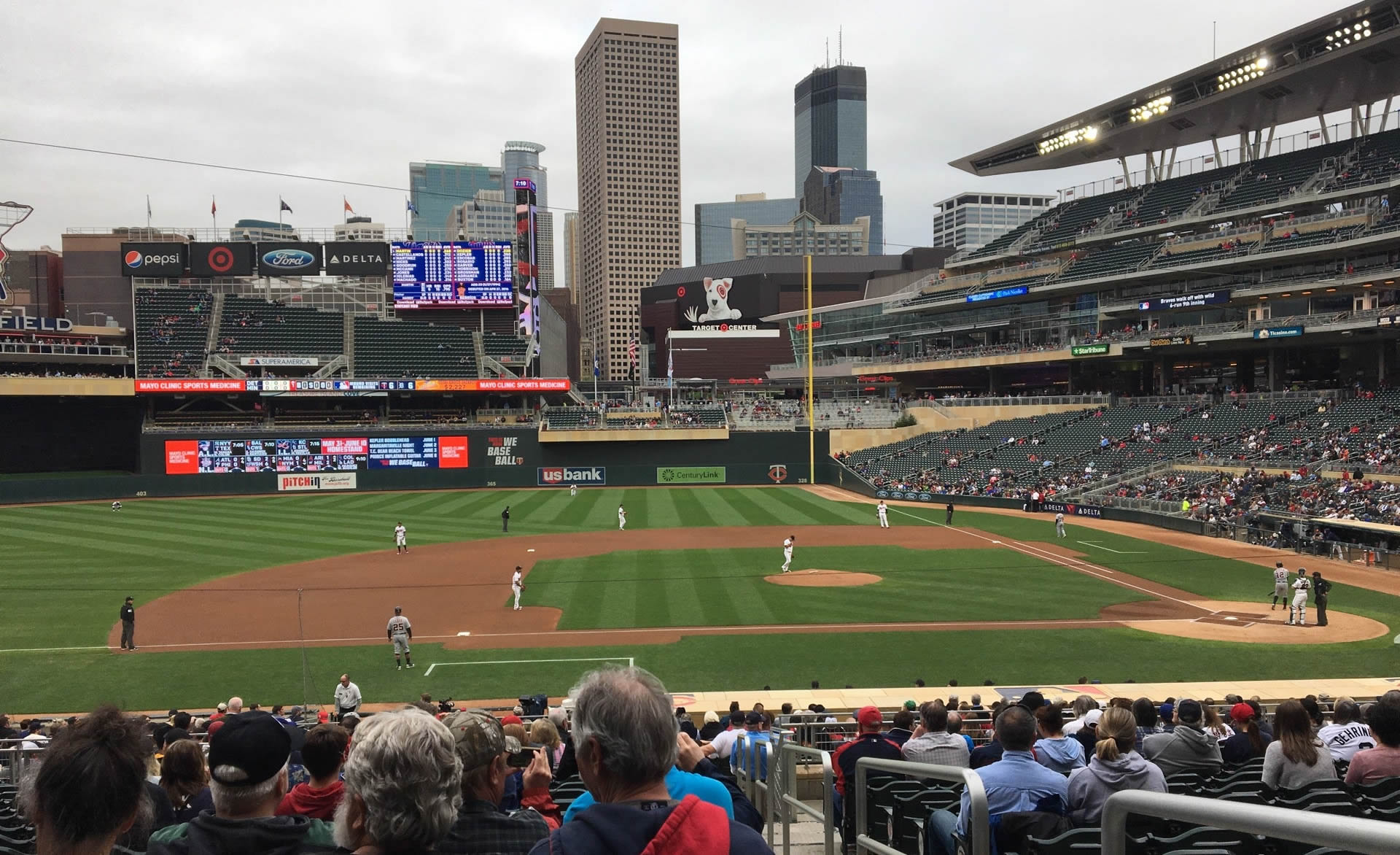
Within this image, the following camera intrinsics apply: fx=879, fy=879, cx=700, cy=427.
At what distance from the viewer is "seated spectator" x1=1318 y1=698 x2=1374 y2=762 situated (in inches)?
274

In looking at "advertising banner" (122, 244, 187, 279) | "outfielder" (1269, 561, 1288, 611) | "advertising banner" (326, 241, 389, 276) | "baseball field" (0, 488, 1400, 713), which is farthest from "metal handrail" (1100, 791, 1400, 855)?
"advertising banner" (122, 244, 187, 279)

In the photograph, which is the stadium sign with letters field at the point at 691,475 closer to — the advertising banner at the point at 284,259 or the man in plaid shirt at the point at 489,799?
the advertising banner at the point at 284,259

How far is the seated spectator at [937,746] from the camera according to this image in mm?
6574

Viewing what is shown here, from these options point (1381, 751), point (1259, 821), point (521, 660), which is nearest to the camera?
point (1259, 821)

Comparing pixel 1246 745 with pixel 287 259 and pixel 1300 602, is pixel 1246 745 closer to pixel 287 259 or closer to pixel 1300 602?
pixel 1300 602

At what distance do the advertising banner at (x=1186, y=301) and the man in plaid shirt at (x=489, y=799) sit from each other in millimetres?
54778

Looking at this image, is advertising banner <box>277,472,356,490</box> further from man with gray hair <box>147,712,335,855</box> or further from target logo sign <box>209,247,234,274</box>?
man with gray hair <box>147,712,335,855</box>

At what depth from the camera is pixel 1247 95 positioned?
51.3 meters

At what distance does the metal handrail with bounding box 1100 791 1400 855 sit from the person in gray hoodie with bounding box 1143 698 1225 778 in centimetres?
516

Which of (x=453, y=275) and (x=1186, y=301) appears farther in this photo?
(x=453, y=275)

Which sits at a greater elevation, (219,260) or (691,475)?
(219,260)

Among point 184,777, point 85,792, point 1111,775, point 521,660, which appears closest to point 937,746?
point 1111,775

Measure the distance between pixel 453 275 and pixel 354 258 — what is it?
787cm

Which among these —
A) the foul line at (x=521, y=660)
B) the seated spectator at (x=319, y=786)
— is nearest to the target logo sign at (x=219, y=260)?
the foul line at (x=521, y=660)
